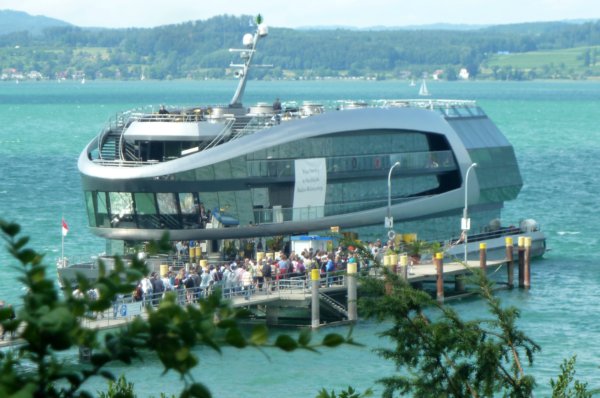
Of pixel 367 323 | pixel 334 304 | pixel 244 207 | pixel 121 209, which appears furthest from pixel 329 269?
pixel 121 209

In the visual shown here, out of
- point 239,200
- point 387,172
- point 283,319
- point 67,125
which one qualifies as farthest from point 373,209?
point 67,125

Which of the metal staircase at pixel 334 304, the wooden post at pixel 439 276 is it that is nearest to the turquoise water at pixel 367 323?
the metal staircase at pixel 334 304

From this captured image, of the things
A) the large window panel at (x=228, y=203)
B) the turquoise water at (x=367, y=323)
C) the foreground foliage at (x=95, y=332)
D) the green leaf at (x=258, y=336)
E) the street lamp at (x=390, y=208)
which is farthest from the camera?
the street lamp at (x=390, y=208)

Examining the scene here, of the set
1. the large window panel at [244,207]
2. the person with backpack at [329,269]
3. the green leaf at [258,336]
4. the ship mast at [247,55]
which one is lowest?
the person with backpack at [329,269]

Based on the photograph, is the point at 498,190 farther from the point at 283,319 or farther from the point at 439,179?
the point at 283,319

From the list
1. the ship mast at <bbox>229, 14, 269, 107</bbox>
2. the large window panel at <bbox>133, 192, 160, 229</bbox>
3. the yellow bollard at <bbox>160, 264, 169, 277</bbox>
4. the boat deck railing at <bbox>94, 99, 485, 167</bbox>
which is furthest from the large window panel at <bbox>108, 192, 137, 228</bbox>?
the ship mast at <bbox>229, 14, 269, 107</bbox>

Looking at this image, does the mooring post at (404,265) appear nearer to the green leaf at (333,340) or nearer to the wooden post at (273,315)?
the wooden post at (273,315)

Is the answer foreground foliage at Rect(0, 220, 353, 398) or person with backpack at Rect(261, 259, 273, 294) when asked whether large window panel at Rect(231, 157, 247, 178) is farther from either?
foreground foliage at Rect(0, 220, 353, 398)
